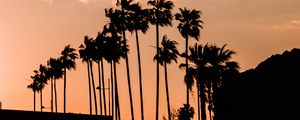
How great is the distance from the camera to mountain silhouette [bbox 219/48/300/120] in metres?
36.6

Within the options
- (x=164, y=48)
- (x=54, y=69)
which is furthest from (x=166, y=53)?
(x=54, y=69)

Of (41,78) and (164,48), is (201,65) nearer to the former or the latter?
(164,48)

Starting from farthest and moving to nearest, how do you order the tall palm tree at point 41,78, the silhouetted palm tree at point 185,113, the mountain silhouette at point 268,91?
the tall palm tree at point 41,78, the silhouetted palm tree at point 185,113, the mountain silhouette at point 268,91

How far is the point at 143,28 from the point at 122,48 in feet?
27.7

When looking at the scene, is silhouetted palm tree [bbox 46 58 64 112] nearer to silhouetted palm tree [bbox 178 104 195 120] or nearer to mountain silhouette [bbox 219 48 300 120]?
silhouetted palm tree [bbox 178 104 195 120]

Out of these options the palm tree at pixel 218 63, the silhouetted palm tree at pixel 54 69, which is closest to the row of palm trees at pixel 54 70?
the silhouetted palm tree at pixel 54 69

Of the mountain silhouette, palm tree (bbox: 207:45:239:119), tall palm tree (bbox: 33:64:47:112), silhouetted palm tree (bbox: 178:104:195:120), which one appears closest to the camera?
the mountain silhouette

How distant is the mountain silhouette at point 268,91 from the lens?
36594mm

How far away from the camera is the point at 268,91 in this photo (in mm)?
37938

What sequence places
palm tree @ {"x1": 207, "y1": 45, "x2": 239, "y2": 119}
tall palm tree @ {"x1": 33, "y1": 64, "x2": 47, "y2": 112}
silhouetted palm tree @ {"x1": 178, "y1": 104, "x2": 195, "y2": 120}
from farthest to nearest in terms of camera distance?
tall palm tree @ {"x1": 33, "y1": 64, "x2": 47, "y2": 112}, silhouetted palm tree @ {"x1": 178, "y1": 104, "x2": 195, "y2": 120}, palm tree @ {"x1": 207, "y1": 45, "x2": 239, "y2": 119}

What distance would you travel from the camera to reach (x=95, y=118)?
226 feet

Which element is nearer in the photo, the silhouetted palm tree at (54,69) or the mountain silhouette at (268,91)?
the mountain silhouette at (268,91)

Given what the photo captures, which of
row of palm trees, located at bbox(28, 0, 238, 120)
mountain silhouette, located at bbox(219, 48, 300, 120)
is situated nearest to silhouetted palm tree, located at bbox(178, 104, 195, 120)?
row of palm trees, located at bbox(28, 0, 238, 120)

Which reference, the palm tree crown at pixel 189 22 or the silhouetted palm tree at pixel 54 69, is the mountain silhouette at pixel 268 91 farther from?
the silhouetted palm tree at pixel 54 69
